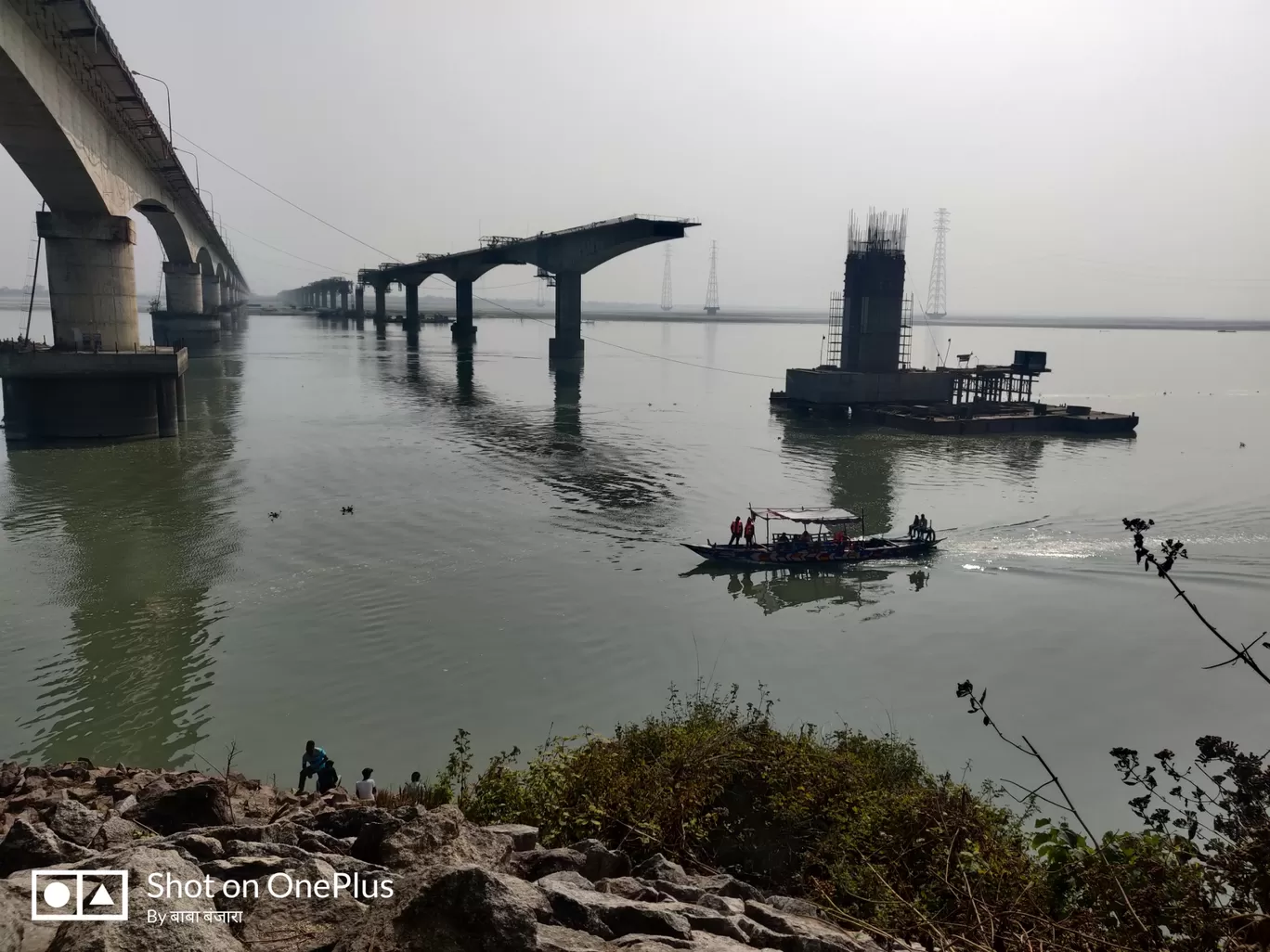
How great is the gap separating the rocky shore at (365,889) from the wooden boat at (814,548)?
18.2 metres

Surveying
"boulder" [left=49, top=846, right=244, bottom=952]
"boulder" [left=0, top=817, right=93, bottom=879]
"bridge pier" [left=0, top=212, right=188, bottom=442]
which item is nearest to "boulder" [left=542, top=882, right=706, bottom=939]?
"boulder" [left=49, top=846, right=244, bottom=952]

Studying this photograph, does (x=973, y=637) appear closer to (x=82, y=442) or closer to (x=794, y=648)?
(x=794, y=648)

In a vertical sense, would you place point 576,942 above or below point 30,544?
above

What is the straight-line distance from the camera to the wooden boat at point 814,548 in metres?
27.9

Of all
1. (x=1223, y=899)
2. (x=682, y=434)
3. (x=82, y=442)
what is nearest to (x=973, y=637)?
(x=1223, y=899)

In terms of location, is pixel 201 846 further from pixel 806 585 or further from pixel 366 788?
pixel 806 585

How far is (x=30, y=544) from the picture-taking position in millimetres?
27234

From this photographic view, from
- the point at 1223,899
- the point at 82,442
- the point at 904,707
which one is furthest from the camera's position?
the point at 82,442

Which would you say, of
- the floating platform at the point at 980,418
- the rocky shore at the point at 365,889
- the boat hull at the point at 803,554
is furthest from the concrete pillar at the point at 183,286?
the rocky shore at the point at 365,889

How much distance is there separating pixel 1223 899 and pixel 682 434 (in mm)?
44251

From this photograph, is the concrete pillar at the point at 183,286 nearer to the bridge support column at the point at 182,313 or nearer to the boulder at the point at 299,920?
the bridge support column at the point at 182,313

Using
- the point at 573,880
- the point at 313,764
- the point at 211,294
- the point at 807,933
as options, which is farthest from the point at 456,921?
the point at 211,294

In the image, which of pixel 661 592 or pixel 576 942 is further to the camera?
pixel 661 592

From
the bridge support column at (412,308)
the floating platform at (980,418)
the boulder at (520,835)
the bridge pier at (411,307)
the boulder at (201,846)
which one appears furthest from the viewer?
the bridge support column at (412,308)
